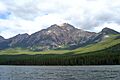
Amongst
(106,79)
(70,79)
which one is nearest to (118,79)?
(106,79)

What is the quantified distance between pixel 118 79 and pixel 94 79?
789 centimetres

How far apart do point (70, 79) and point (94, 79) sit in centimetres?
867

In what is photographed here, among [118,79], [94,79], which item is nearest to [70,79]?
[94,79]

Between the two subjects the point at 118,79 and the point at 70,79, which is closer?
the point at 118,79

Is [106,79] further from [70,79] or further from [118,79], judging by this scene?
[70,79]

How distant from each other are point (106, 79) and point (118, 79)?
429 cm

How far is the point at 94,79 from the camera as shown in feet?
311

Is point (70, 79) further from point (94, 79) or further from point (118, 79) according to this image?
point (118, 79)

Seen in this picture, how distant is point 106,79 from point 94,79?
3966mm

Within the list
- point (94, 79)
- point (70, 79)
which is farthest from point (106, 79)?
point (70, 79)

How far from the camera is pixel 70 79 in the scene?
9862cm

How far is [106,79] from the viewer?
94.8 metres
